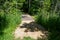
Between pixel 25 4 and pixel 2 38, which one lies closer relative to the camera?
pixel 2 38

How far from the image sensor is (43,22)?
12.7 metres

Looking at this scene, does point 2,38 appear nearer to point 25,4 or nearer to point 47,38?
point 47,38

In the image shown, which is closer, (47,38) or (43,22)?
(47,38)

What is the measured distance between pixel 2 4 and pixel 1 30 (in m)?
3.74

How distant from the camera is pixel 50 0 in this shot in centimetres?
1659

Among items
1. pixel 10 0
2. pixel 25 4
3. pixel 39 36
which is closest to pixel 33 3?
pixel 25 4

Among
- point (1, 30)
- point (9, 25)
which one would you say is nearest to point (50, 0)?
point (9, 25)

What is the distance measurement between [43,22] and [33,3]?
13489 mm

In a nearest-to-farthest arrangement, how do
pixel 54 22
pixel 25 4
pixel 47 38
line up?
1. pixel 47 38
2. pixel 54 22
3. pixel 25 4

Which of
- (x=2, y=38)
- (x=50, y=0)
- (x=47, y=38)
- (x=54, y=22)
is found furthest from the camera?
(x=50, y=0)

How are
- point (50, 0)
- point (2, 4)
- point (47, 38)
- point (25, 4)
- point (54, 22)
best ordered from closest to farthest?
point (47, 38) → point (54, 22) → point (2, 4) → point (50, 0) → point (25, 4)

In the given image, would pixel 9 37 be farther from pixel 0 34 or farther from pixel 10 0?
pixel 10 0

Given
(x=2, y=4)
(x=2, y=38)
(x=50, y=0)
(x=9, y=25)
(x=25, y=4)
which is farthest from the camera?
(x=25, y=4)

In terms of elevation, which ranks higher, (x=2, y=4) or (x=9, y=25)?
(x=2, y=4)
